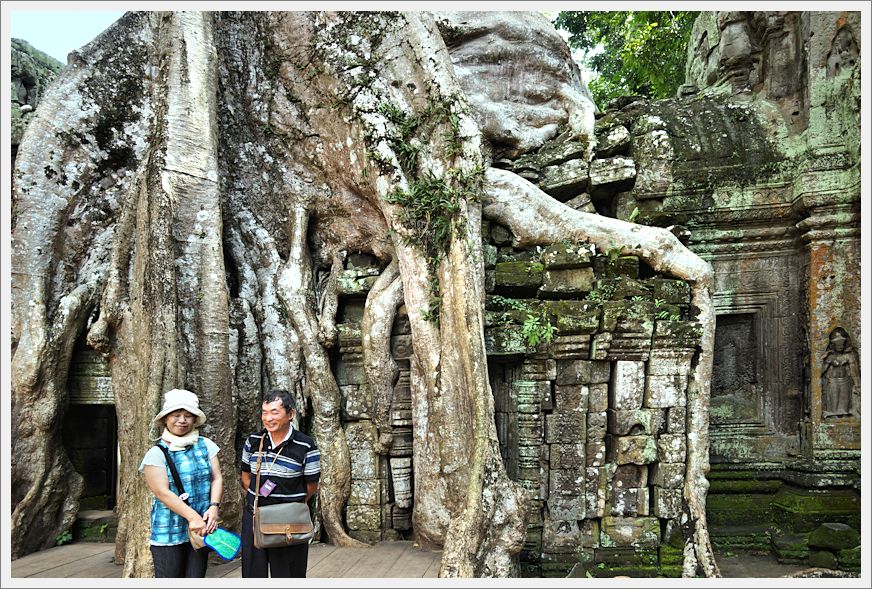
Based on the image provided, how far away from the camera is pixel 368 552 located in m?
4.20

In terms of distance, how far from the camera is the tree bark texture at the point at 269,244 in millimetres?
4074

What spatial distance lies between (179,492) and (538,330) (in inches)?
94.3

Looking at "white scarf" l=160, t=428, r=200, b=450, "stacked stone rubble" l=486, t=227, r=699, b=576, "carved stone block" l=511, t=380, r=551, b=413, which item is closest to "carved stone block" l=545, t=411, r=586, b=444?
"stacked stone rubble" l=486, t=227, r=699, b=576

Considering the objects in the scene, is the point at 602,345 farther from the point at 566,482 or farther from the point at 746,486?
the point at 746,486

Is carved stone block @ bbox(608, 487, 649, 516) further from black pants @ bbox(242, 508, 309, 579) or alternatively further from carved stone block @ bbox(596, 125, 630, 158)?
carved stone block @ bbox(596, 125, 630, 158)

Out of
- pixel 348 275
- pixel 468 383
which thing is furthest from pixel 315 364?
pixel 468 383

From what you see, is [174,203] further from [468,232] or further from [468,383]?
[468,383]

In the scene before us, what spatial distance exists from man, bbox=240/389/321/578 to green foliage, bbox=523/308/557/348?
1812 millimetres

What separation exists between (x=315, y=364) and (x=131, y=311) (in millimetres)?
1250

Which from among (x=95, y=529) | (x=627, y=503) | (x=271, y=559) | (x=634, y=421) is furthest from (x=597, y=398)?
(x=95, y=529)

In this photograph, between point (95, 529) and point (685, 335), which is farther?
point (95, 529)

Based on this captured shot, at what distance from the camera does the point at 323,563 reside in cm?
398

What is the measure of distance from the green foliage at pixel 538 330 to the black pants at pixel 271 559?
6.57 feet

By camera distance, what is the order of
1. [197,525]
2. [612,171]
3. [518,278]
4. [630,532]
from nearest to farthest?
[197,525], [630,532], [518,278], [612,171]
